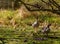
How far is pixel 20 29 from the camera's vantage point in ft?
35.2

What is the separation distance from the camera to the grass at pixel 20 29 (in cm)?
847

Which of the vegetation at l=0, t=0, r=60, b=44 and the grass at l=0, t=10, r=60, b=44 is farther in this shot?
the vegetation at l=0, t=0, r=60, b=44

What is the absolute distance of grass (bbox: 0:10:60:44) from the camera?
27.8 feet

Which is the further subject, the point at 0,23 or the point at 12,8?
the point at 12,8

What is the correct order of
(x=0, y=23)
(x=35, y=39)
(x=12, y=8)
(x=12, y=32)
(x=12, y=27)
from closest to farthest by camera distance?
(x=35, y=39) < (x=12, y=32) < (x=12, y=27) < (x=0, y=23) < (x=12, y=8)

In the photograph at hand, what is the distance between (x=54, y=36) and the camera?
9227mm

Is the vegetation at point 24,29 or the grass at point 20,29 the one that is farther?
the vegetation at point 24,29

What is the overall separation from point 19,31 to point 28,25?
128 centimetres

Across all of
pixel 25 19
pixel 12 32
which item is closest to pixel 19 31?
pixel 12 32

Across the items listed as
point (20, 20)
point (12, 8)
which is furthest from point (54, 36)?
point (12, 8)

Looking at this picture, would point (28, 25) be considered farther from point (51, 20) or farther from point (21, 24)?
point (51, 20)

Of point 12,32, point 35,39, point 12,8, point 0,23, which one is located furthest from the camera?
point 12,8

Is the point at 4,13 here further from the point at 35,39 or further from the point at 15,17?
the point at 35,39

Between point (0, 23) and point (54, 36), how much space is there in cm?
344
